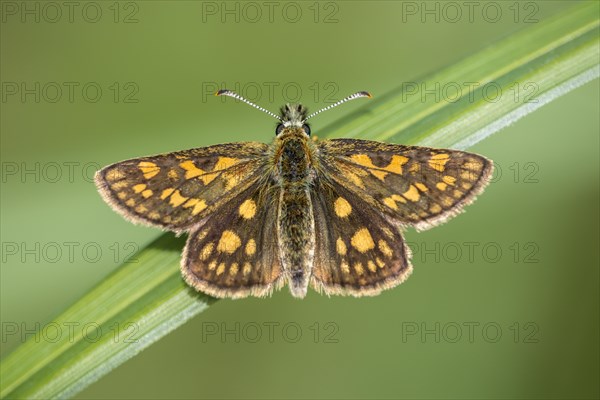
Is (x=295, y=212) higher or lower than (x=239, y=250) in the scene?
higher

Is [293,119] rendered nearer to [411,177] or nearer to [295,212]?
[295,212]

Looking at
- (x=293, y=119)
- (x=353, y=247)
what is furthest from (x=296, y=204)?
(x=293, y=119)

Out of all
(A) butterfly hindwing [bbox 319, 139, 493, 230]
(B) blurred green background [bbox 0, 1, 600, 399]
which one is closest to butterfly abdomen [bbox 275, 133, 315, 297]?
(A) butterfly hindwing [bbox 319, 139, 493, 230]

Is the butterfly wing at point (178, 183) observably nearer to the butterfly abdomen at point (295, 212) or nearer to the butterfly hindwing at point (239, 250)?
the butterfly hindwing at point (239, 250)

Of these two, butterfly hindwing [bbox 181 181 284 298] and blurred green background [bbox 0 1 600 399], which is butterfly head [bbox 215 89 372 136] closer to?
butterfly hindwing [bbox 181 181 284 298]

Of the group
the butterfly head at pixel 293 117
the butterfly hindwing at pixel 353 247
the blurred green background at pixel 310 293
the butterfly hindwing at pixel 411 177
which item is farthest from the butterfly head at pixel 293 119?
the blurred green background at pixel 310 293

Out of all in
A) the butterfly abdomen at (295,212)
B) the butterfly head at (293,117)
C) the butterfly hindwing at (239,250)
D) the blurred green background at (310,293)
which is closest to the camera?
the butterfly hindwing at (239,250)
